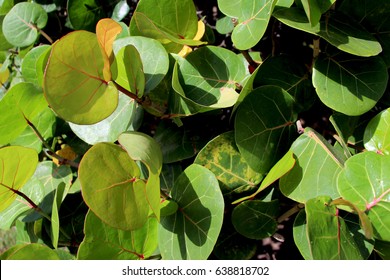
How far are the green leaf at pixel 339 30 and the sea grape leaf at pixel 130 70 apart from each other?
0.23 meters

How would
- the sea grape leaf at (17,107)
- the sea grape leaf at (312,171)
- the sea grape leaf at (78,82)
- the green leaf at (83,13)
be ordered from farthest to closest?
the green leaf at (83,13) < the sea grape leaf at (17,107) < the sea grape leaf at (312,171) < the sea grape leaf at (78,82)

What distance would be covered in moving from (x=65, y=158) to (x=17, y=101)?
0.62ft

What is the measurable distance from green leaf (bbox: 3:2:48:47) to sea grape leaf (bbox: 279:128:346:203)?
2.22ft

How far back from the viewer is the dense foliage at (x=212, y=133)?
0.69 meters

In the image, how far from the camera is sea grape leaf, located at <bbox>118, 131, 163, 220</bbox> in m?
0.67

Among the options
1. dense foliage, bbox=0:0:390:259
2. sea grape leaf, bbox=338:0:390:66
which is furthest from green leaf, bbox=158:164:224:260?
sea grape leaf, bbox=338:0:390:66

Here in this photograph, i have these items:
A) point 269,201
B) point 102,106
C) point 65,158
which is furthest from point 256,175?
point 65,158

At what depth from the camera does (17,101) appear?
0.86 m

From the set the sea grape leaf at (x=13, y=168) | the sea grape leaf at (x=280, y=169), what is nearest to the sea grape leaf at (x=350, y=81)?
the sea grape leaf at (x=280, y=169)

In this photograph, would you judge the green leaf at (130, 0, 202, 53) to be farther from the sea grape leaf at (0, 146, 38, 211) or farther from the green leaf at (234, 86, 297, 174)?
the sea grape leaf at (0, 146, 38, 211)

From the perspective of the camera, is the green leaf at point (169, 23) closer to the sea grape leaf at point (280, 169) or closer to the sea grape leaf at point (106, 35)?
the sea grape leaf at point (106, 35)

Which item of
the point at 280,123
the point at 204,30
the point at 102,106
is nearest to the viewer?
the point at 102,106

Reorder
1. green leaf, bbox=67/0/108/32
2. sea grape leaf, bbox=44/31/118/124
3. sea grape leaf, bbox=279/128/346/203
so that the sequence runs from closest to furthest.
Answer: sea grape leaf, bbox=44/31/118/124 < sea grape leaf, bbox=279/128/346/203 < green leaf, bbox=67/0/108/32
